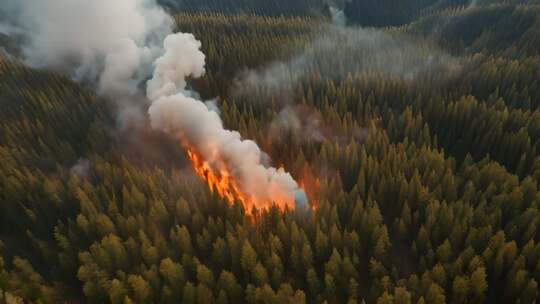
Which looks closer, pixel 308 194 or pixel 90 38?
pixel 308 194

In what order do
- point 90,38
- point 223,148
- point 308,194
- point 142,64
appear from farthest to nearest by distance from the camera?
point 142,64 → point 90,38 → point 308,194 → point 223,148

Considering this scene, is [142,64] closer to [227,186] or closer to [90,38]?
[90,38]

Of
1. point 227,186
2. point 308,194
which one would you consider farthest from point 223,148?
point 308,194

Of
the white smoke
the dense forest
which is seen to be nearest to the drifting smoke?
the white smoke

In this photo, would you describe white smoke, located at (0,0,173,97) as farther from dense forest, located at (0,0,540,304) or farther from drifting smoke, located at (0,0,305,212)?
dense forest, located at (0,0,540,304)

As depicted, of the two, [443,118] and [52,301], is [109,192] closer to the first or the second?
[52,301]

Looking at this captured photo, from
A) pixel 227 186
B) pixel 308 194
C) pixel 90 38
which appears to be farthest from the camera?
pixel 90 38

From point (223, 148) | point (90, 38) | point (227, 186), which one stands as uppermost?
point (90, 38)

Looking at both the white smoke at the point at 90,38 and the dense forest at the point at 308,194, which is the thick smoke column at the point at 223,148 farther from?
the white smoke at the point at 90,38
